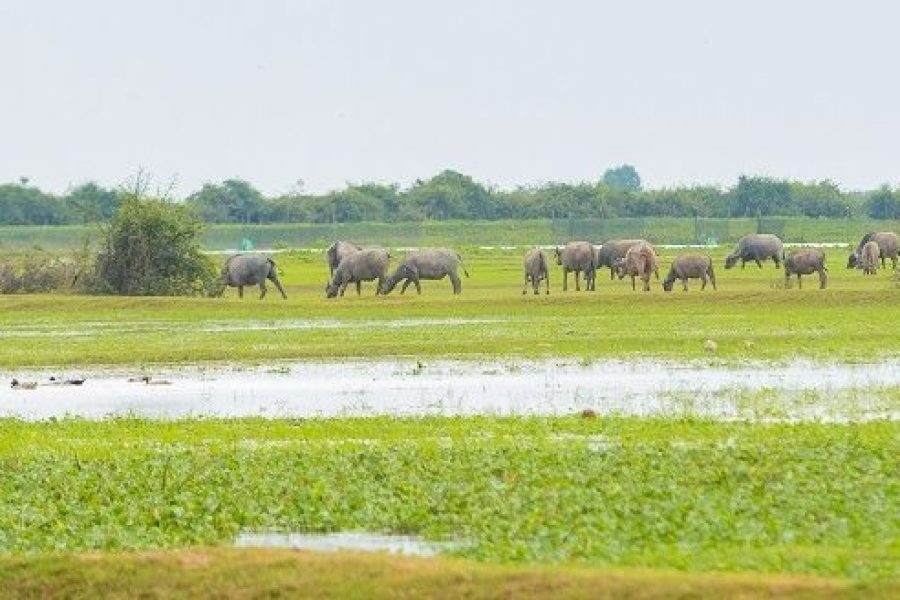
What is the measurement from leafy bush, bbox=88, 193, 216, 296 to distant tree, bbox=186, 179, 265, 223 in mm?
75474

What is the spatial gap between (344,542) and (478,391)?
517 inches

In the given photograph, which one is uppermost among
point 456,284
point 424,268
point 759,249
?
point 424,268

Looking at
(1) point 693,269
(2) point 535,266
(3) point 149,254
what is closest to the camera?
(1) point 693,269

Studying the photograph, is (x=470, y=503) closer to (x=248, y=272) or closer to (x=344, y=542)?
(x=344, y=542)

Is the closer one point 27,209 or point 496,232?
point 496,232

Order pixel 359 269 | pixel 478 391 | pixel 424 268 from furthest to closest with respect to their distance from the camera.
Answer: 1. pixel 424 268
2. pixel 359 269
3. pixel 478 391

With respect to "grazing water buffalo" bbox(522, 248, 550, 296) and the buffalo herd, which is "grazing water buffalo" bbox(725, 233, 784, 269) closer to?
the buffalo herd

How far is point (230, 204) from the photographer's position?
458 feet

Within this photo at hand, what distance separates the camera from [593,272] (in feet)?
217

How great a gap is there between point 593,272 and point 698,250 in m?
28.8

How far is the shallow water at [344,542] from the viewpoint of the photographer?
49.3 ft

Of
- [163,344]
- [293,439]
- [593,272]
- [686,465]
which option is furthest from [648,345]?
[593,272]

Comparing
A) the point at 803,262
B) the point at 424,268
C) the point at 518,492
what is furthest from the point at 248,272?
the point at 518,492

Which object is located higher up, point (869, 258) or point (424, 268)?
point (424, 268)
